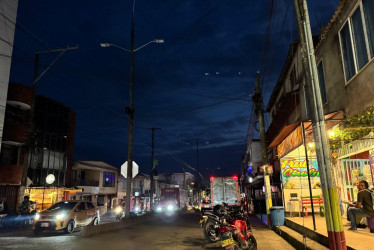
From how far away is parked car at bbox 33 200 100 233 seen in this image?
14250 millimetres

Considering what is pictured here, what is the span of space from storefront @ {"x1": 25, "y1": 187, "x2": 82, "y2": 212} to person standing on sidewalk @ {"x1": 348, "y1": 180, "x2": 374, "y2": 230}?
24.9m

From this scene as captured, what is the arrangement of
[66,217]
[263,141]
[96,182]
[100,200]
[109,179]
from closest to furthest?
[66,217] < [263,141] < [96,182] < [100,200] < [109,179]

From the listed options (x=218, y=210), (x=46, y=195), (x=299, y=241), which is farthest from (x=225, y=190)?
(x=46, y=195)

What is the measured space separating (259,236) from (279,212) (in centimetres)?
214

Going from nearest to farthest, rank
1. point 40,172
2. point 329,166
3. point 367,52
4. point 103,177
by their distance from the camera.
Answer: point 329,166 → point 367,52 → point 40,172 → point 103,177

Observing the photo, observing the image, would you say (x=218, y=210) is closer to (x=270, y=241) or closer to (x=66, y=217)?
(x=270, y=241)

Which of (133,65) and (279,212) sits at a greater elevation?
(133,65)

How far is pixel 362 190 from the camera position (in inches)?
357

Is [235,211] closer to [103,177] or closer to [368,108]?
[368,108]

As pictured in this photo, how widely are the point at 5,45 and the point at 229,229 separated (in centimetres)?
2314

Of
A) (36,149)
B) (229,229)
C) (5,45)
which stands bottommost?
(229,229)

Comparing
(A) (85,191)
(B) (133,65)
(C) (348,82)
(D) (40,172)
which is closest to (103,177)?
(A) (85,191)

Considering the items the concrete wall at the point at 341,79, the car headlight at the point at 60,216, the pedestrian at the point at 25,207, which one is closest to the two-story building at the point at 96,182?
the pedestrian at the point at 25,207

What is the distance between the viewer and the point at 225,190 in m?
26.8
